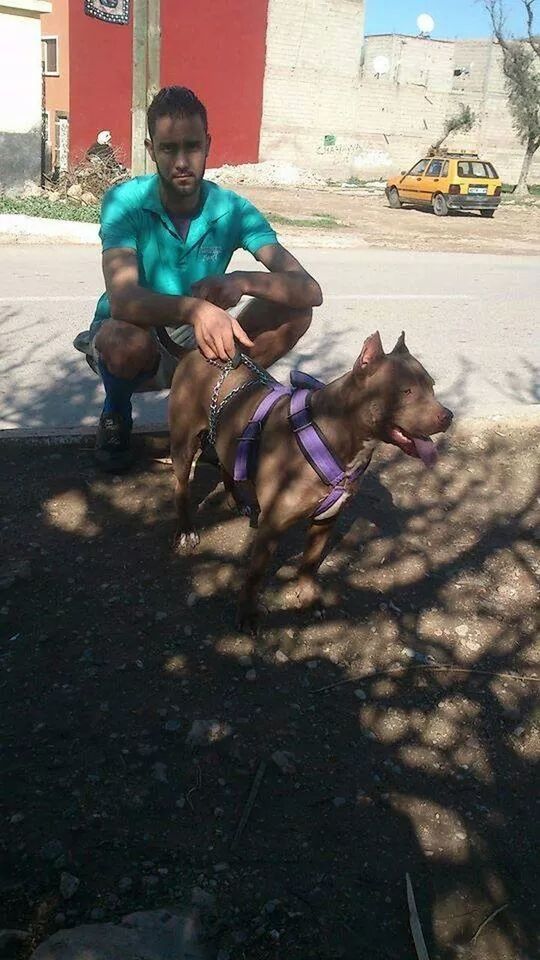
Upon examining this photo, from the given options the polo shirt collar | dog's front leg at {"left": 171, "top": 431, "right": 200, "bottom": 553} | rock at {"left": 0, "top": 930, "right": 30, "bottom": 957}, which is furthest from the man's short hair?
rock at {"left": 0, "top": 930, "right": 30, "bottom": 957}

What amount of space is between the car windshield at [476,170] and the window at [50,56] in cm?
1173

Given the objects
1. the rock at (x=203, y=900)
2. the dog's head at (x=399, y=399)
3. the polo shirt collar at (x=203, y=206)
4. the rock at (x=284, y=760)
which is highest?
the polo shirt collar at (x=203, y=206)

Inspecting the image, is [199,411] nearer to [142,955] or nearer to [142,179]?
[142,179]

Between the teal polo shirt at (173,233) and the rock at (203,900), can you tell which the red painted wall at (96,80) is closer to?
the teal polo shirt at (173,233)

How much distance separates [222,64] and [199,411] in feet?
93.9

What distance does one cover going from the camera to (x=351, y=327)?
737cm

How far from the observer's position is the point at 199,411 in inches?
125

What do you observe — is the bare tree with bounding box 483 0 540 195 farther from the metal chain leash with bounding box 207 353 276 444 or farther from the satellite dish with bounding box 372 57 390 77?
the metal chain leash with bounding box 207 353 276 444

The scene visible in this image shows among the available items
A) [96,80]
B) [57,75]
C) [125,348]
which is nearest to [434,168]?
[96,80]

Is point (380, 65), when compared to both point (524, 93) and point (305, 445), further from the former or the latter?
point (305, 445)

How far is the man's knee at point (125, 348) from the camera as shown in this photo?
11.6 ft

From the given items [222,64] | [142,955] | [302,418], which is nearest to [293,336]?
[302,418]

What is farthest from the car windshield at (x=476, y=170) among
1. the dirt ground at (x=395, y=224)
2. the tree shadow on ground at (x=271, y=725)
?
the tree shadow on ground at (x=271, y=725)

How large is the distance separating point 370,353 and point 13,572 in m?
1.57
